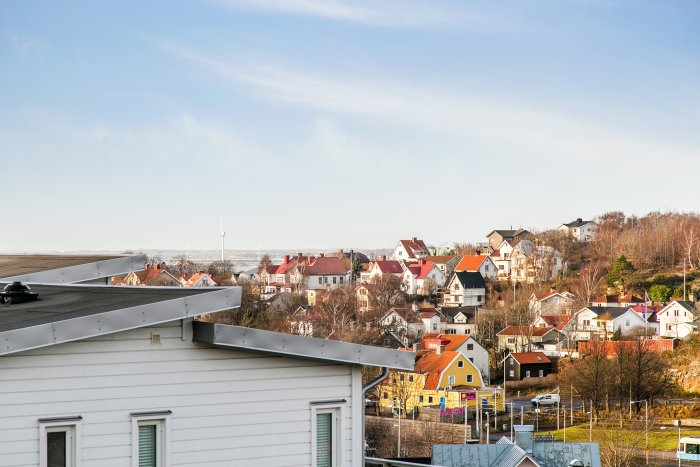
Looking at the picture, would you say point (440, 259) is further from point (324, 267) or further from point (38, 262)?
point (38, 262)

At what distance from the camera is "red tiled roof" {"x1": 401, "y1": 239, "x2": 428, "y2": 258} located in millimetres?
132750

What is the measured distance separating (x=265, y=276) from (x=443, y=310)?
4174 centimetres

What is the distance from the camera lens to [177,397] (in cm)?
645

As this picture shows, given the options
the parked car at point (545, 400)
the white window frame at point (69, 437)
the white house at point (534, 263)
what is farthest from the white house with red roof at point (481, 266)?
the white window frame at point (69, 437)

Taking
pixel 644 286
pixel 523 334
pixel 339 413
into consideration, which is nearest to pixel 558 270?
pixel 644 286

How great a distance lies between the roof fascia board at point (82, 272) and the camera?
33.2ft

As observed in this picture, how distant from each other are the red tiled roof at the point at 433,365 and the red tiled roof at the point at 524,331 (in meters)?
13.8

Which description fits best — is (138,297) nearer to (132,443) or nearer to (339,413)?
(132,443)

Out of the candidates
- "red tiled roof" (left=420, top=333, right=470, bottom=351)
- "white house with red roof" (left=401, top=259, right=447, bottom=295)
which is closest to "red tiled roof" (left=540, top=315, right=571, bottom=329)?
"red tiled roof" (left=420, top=333, right=470, bottom=351)

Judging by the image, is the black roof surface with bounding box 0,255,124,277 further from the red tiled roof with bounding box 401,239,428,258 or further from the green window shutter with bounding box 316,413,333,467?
the red tiled roof with bounding box 401,239,428,258

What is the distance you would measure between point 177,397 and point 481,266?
98.9 meters

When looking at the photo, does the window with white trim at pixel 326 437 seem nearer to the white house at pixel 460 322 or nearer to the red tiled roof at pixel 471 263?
the white house at pixel 460 322

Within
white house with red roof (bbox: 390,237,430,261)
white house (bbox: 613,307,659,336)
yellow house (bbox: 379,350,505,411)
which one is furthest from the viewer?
white house with red roof (bbox: 390,237,430,261)

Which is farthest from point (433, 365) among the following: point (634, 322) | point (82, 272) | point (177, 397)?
point (177, 397)
